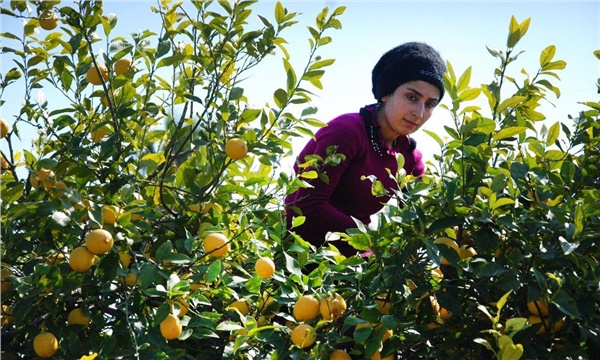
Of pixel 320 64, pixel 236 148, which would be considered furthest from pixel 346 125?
pixel 236 148

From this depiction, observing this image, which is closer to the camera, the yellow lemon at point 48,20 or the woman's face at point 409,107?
the yellow lemon at point 48,20

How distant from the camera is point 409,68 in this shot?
2834 millimetres

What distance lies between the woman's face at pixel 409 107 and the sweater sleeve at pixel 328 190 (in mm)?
167

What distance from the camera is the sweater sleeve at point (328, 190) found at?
2.45m

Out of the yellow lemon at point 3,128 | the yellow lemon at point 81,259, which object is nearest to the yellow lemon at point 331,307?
the yellow lemon at point 81,259

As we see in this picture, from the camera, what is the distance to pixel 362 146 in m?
2.70

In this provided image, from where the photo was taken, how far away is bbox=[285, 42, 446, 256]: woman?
252cm

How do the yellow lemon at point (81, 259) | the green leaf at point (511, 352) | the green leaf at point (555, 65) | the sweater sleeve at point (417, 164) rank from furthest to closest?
the sweater sleeve at point (417, 164) → the green leaf at point (555, 65) → the yellow lemon at point (81, 259) → the green leaf at point (511, 352)

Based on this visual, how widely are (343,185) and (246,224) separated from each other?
889 mm

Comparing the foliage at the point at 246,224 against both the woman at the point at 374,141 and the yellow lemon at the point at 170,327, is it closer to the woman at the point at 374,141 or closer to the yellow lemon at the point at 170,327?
the yellow lemon at the point at 170,327

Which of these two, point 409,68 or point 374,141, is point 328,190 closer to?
point 374,141

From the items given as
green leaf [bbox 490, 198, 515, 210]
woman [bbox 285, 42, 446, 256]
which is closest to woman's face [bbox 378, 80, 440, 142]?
woman [bbox 285, 42, 446, 256]

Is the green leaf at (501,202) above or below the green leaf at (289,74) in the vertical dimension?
below

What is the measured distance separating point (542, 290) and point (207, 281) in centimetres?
Result: 68
